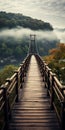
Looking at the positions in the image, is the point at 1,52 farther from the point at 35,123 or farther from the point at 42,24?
the point at 35,123

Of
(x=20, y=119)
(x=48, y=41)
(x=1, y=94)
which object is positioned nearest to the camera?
(x=1, y=94)

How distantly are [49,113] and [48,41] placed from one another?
6384 inches

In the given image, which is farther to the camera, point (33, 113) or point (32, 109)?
point (32, 109)

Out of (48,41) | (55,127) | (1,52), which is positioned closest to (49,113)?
(55,127)

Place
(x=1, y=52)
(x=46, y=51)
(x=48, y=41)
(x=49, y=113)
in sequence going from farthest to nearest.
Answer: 1. (x=48, y=41)
2. (x=46, y=51)
3. (x=1, y=52)
4. (x=49, y=113)

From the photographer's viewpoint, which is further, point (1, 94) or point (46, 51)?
point (46, 51)

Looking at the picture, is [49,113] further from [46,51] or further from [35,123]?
[46,51]

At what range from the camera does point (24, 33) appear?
171000mm

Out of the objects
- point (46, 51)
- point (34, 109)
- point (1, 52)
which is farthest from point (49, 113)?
point (46, 51)

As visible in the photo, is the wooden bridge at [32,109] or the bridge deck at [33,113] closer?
the wooden bridge at [32,109]

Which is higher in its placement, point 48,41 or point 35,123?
point 35,123

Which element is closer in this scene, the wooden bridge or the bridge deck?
the wooden bridge

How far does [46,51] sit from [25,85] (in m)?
133

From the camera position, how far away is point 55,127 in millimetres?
6109
